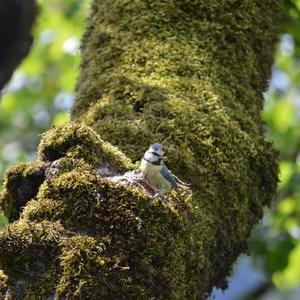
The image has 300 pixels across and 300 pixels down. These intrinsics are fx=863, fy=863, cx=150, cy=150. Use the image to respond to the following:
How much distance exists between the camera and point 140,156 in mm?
2793

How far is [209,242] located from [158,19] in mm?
1058

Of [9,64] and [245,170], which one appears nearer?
[245,170]

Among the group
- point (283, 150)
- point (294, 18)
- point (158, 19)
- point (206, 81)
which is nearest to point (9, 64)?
point (158, 19)

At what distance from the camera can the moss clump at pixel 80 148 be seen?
2.54 m

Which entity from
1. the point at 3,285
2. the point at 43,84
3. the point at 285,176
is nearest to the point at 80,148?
the point at 3,285

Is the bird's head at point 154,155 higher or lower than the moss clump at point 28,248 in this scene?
higher

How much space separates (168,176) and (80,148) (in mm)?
272

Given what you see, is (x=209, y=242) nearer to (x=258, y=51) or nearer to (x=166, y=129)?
(x=166, y=129)

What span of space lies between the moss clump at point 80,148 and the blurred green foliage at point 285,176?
185cm

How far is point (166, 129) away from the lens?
9.58ft

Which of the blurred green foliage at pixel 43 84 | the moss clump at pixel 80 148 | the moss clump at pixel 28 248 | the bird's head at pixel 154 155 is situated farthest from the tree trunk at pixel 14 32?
the blurred green foliage at pixel 43 84

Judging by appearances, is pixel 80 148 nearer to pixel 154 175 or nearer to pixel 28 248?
pixel 154 175

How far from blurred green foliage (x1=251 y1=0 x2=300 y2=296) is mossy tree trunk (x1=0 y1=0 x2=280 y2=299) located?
923mm

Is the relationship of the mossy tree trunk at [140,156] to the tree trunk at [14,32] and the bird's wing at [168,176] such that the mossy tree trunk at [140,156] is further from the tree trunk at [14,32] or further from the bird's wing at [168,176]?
the tree trunk at [14,32]
